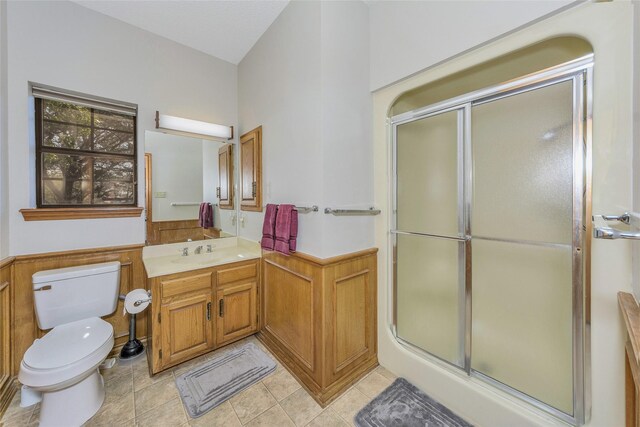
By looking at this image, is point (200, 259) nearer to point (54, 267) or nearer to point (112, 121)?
point (54, 267)

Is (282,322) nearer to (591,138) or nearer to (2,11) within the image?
(591,138)

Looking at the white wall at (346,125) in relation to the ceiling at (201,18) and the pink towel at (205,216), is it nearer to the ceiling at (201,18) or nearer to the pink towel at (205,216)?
the ceiling at (201,18)

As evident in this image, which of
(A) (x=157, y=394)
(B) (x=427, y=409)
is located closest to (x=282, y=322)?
(A) (x=157, y=394)

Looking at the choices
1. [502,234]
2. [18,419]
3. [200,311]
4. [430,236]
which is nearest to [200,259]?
[200,311]

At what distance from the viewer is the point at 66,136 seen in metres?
1.83

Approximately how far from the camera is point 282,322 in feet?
6.61

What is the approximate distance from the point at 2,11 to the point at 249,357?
2.87 meters

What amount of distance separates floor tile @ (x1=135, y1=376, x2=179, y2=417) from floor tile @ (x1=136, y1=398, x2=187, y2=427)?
4 cm

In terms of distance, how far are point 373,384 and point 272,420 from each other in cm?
73

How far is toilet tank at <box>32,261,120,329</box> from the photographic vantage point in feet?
5.34

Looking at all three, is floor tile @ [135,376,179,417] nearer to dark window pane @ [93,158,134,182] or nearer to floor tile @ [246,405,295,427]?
floor tile @ [246,405,295,427]

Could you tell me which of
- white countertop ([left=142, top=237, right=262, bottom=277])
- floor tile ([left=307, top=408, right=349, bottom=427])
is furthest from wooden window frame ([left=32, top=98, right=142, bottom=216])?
floor tile ([left=307, top=408, right=349, bottom=427])

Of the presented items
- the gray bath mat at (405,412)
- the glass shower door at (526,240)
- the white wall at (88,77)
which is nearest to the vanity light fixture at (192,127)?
the white wall at (88,77)

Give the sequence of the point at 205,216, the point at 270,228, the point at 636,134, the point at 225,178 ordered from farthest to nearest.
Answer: the point at 225,178 → the point at 205,216 → the point at 270,228 → the point at 636,134
